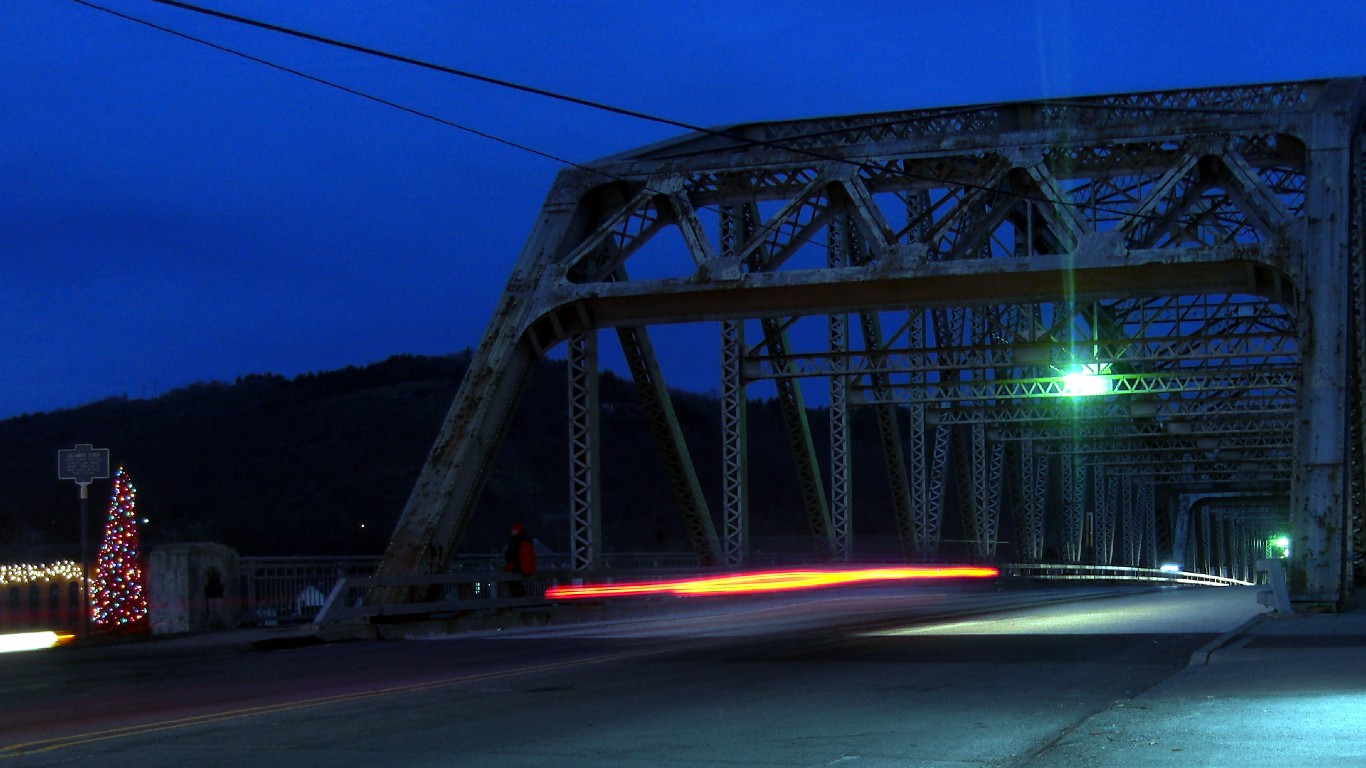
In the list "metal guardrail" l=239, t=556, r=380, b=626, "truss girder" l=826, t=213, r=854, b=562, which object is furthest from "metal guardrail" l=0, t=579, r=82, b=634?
"truss girder" l=826, t=213, r=854, b=562

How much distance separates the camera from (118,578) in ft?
78.5

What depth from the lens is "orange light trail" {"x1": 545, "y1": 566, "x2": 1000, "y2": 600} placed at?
26766mm

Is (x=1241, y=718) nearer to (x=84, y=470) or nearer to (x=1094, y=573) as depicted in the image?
(x=84, y=470)

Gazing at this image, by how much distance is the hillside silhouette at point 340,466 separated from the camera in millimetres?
88312

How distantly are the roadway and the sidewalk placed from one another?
3 centimetres

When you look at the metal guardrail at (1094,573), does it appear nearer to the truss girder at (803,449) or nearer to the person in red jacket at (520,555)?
the truss girder at (803,449)

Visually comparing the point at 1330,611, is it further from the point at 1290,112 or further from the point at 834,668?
the point at 834,668

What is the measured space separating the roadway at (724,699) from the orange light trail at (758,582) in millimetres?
5502

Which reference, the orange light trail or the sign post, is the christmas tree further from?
the orange light trail

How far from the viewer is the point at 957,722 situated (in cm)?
1041

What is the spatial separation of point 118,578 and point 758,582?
12842mm

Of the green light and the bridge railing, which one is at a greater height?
the green light

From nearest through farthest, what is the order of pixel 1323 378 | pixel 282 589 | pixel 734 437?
pixel 1323 378 → pixel 282 589 → pixel 734 437

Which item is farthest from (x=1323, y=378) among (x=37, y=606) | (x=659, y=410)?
(x=37, y=606)
